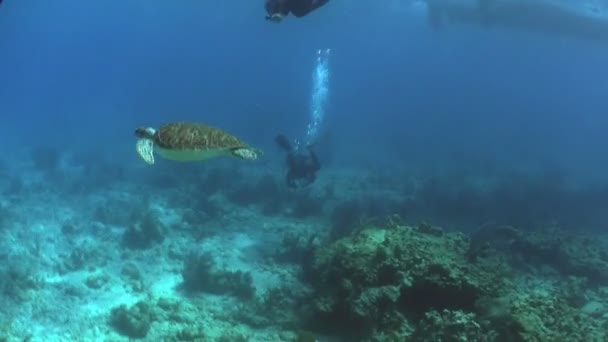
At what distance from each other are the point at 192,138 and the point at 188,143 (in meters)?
0.09

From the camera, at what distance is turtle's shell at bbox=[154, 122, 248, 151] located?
6.01m

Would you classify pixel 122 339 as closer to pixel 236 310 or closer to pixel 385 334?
pixel 236 310

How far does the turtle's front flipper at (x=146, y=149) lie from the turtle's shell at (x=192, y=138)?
0.09 m

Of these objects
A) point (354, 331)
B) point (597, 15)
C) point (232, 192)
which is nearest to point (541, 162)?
point (597, 15)

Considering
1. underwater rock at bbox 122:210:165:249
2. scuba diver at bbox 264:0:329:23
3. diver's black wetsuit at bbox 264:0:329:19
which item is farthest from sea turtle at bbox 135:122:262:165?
underwater rock at bbox 122:210:165:249

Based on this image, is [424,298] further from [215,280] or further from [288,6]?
[288,6]

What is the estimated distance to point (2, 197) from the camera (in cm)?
1961

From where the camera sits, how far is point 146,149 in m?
6.00

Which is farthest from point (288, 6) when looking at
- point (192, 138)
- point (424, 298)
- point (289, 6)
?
point (424, 298)

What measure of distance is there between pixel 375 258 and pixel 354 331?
1082 millimetres

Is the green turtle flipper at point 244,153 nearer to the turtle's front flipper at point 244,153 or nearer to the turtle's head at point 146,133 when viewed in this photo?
the turtle's front flipper at point 244,153

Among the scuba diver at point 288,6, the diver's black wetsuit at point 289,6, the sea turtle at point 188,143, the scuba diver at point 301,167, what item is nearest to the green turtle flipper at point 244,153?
the sea turtle at point 188,143

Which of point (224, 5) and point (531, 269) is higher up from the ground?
point (224, 5)

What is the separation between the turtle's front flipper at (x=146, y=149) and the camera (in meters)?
5.72
